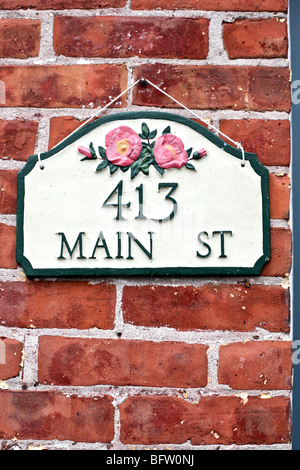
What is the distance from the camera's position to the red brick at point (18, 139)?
913 mm

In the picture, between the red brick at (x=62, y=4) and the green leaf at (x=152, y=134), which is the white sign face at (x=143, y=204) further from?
the red brick at (x=62, y=4)

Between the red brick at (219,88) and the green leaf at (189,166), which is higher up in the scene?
the red brick at (219,88)

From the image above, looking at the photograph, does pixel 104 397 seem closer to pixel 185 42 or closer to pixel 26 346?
pixel 26 346

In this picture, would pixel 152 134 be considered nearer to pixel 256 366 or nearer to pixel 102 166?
pixel 102 166

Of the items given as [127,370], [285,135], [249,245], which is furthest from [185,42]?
[127,370]

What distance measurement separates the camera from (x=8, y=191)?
2.98 ft

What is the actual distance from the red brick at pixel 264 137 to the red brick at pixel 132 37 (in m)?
0.14

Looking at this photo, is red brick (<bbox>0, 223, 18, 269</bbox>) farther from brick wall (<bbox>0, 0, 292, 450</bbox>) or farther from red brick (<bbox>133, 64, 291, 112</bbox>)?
red brick (<bbox>133, 64, 291, 112</bbox>)

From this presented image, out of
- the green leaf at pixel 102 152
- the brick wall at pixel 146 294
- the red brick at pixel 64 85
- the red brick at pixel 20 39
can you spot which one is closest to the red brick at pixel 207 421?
the brick wall at pixel 146 294

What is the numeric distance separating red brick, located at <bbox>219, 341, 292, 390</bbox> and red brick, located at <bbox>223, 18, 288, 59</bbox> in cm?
50

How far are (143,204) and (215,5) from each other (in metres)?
0.38

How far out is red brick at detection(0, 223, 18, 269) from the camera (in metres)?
0.89

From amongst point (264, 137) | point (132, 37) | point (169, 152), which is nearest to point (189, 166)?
point (169, 152)
